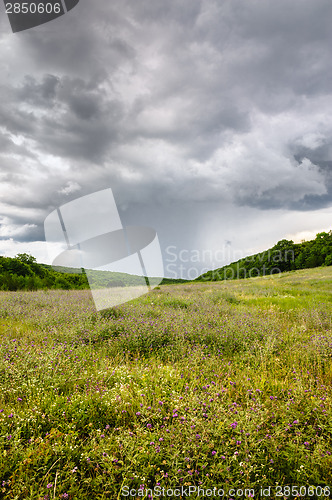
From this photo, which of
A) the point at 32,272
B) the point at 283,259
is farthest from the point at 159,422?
the point at 283,259

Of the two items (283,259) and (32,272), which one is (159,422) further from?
(283,259)

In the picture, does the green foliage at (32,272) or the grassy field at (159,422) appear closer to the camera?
the grassy field at (159,422)

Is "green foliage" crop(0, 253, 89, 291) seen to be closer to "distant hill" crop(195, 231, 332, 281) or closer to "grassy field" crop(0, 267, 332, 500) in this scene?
"grassy field" crop(0, 267, 332, 500)

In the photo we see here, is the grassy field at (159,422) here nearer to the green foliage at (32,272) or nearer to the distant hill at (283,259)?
the green foliage at (32,272)

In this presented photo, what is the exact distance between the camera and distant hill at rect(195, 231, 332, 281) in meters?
67.0

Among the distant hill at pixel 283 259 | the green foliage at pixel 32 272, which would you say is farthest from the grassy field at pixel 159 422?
the distant hill at pixel 283 259

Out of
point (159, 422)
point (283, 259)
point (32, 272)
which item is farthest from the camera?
point (283, 259)

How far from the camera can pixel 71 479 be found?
1939 mm

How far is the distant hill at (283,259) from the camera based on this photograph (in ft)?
220

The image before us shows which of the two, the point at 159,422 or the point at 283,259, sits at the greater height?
the point at 283,259

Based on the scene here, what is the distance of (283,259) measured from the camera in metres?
74.9

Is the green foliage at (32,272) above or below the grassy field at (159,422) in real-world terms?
above

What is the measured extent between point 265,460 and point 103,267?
6.18 meters

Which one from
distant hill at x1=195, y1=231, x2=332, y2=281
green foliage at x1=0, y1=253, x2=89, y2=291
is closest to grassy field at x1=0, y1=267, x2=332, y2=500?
green foliage at x1=0, y1=253, x2=89, y2=291
